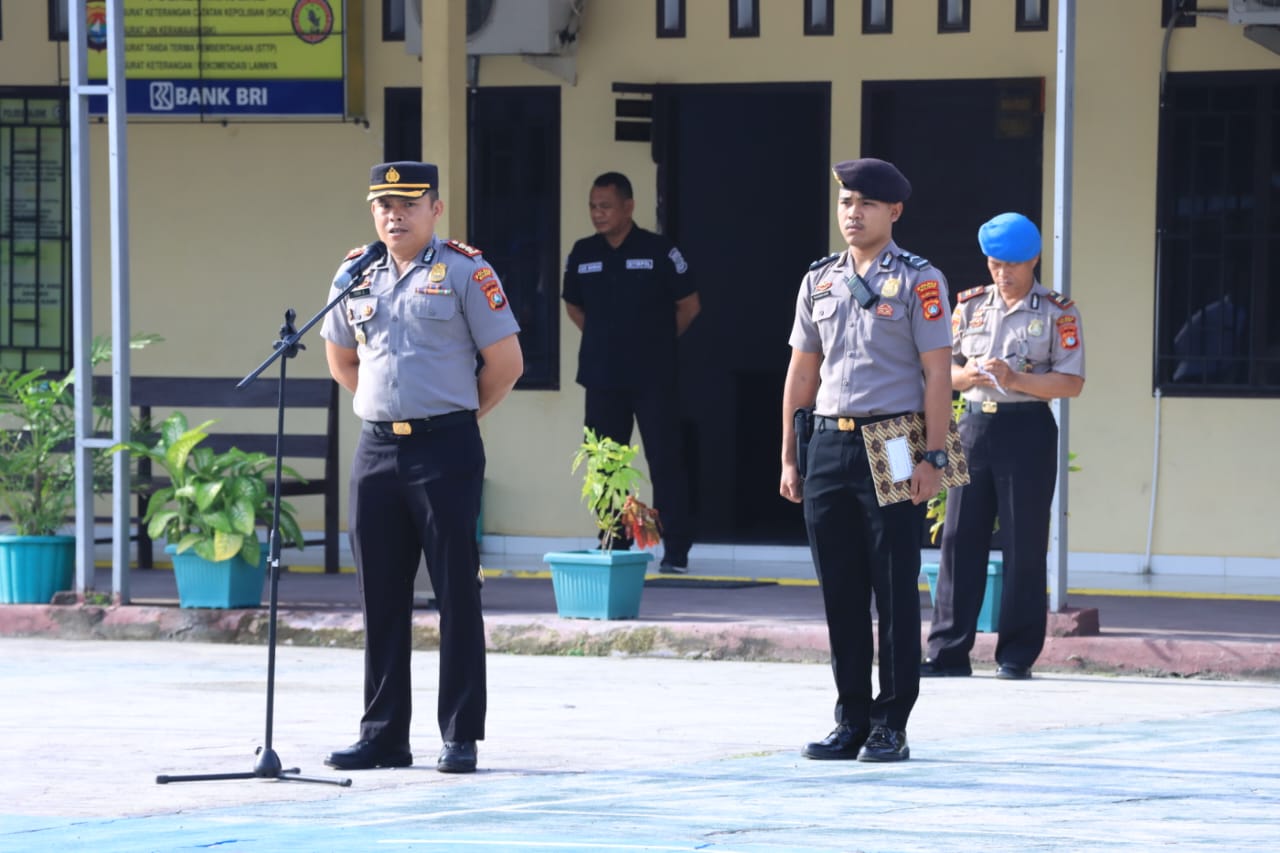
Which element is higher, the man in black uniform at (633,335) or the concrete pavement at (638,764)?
the man in black uniform at (633,335)

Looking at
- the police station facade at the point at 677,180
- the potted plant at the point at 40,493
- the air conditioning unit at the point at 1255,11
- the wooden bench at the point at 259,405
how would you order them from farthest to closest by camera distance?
the wooden bench at the point at 259,405
the police station facade at the point at 677,180
the air conditioning unit at the point at 1255,11
the potted plant at the point at 40,493

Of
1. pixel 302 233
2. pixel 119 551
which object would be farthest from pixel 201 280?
pixel 119 551

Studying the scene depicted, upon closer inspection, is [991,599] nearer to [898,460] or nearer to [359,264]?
[898,460]

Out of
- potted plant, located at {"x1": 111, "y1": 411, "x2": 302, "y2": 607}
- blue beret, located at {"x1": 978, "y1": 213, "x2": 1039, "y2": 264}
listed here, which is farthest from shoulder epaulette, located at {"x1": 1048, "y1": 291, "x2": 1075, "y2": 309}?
potted plant, located at {"x1": 111, "y1": 411, "x2": 302, "y2": 607}

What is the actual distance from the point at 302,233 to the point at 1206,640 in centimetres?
592

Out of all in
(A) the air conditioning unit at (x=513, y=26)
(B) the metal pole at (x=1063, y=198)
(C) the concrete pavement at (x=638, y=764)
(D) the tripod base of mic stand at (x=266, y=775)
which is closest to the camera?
(C) the concrete pavement at (x=638, y=764)

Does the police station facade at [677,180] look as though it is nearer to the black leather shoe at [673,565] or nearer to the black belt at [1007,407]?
the black leather shoe at [673,565]

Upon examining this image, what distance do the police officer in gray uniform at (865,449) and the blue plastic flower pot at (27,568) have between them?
16.5 ft

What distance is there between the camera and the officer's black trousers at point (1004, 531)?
986 cm

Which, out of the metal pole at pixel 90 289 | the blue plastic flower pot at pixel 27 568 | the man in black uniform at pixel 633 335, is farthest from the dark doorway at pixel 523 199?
the blue plastic flower pot at pixel 27 568

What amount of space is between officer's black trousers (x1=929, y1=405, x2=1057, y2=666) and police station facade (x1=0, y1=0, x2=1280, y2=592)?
2981 millimetres

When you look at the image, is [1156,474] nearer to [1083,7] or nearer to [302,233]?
[1083,7]

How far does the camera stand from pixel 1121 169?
12.7 metres

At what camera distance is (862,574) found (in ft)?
25.6
